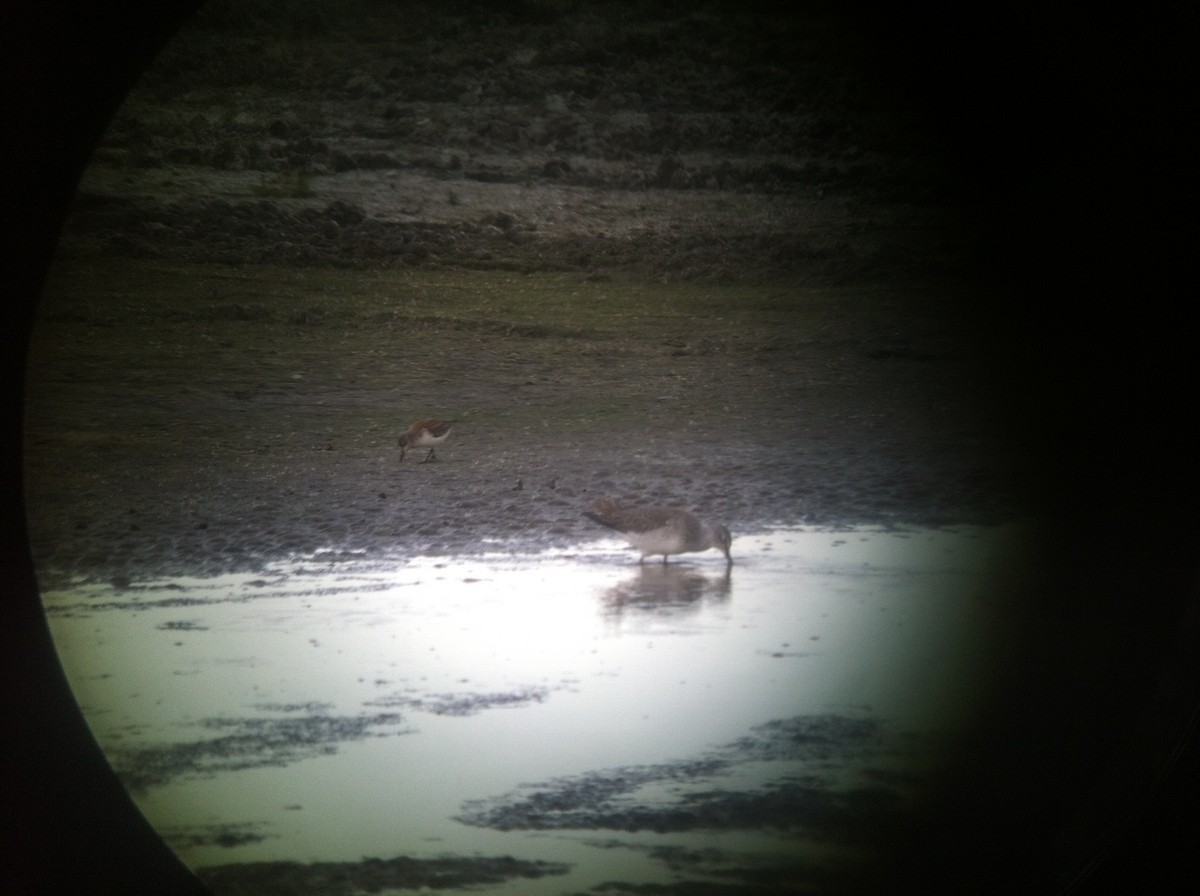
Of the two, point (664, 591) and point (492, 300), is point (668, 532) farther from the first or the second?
point (492, 300)

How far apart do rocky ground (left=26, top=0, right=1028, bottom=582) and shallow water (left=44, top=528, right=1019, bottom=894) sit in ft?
0.28

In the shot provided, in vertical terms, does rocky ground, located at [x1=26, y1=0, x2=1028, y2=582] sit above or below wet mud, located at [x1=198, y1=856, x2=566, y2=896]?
above

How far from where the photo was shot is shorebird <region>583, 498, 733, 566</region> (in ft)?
4.75

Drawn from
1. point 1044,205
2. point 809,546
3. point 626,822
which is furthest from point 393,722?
point 1044,205

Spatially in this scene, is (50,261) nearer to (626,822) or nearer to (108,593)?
(108,593)

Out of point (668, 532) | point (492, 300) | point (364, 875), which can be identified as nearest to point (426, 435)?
point (492, 300)

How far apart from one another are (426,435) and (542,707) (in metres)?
0.42

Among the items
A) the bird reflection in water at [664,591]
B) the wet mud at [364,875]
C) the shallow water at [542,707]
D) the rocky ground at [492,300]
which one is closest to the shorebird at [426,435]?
the rocky ground at [492,300]

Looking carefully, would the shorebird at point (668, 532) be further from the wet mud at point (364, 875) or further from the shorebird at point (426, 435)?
the wet mud at point (364, 875)

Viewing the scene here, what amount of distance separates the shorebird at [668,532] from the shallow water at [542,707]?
0.03 metres

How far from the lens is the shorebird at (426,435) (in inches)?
57.8

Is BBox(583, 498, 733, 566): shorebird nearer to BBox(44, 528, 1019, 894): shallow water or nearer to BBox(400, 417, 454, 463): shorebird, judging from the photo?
BBox(44, 528, 1019, 894): shallow water

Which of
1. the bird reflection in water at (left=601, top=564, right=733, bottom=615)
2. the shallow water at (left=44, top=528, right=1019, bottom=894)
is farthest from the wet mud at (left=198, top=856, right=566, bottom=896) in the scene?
the bird reflection in water at (left=601, top=564, right=733, bottom=615)

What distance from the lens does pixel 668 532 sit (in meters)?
1.45
